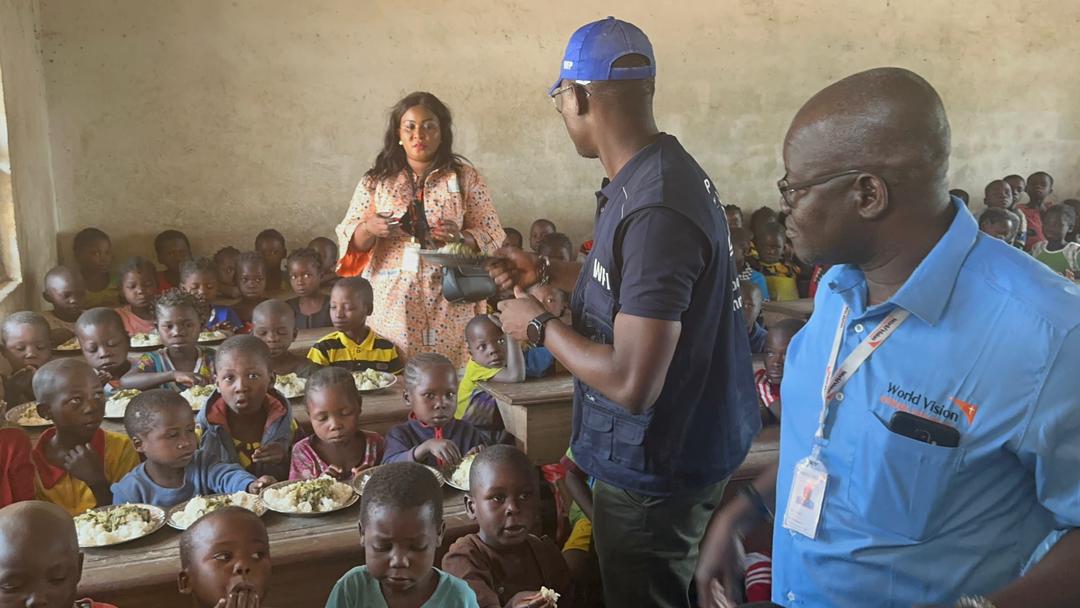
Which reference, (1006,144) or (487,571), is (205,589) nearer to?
(487,571)

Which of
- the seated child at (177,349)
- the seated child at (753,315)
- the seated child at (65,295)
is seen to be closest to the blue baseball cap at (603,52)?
the seated child at (177,349)

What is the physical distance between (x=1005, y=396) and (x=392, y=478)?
1.73 meters

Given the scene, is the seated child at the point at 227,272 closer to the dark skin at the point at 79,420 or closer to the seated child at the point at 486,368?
the seated child at the point at 486,368

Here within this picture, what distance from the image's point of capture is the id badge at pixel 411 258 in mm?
4301

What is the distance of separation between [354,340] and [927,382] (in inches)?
148

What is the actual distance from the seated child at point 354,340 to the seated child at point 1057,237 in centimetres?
623

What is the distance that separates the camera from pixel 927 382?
4.17ft

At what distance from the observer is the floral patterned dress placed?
4422 mm

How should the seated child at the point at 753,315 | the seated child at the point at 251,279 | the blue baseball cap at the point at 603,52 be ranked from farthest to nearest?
the seated child at the point at 251,279
the seated child at the point at 753,315
the blue baseball cap at the point at 603,52

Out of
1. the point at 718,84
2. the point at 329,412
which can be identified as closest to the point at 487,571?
the point at 329,412

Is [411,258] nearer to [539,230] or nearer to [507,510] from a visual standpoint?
[507,510]

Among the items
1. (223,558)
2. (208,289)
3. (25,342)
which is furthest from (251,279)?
(223,558)

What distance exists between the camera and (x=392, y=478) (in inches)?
97.9

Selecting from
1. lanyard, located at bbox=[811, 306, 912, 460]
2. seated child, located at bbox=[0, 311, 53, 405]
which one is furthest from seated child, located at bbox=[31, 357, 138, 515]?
lanyard, located at bbox=[811, 306, 912, 460]
